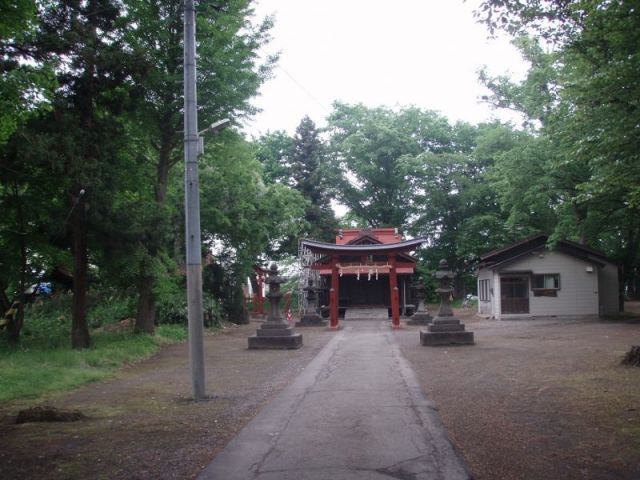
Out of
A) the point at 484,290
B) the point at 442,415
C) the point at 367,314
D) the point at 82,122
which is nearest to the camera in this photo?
the point at 442,415

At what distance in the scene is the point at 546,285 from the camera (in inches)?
1117

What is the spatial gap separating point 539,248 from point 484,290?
219 inches

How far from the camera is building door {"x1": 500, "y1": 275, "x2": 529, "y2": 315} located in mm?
28562

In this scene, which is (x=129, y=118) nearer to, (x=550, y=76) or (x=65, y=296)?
(x=65, y=296)

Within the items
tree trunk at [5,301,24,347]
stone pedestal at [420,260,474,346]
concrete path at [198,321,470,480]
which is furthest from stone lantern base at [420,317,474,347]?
tree trunk at [5,301,24,347]

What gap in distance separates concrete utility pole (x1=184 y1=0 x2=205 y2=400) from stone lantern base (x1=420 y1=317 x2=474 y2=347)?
942 cm

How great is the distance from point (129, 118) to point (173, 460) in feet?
42.2

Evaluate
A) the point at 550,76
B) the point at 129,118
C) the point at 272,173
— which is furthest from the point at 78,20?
the point at 272,173

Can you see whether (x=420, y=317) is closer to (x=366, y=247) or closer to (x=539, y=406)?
(x=366, y=247)

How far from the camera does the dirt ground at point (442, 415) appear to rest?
17.7ft

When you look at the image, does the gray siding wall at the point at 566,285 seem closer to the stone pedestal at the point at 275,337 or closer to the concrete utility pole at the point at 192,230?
the stone pedestal at the point at 275,337

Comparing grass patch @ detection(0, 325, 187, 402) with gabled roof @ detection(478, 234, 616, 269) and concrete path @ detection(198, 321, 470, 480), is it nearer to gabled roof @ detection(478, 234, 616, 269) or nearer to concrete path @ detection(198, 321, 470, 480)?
concrete path @ detection(198, 321, 470, 480)

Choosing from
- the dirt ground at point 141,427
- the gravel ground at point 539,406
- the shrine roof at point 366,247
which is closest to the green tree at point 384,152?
the shrine roof at point 366,247

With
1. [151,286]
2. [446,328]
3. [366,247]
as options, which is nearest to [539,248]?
[366,247]
